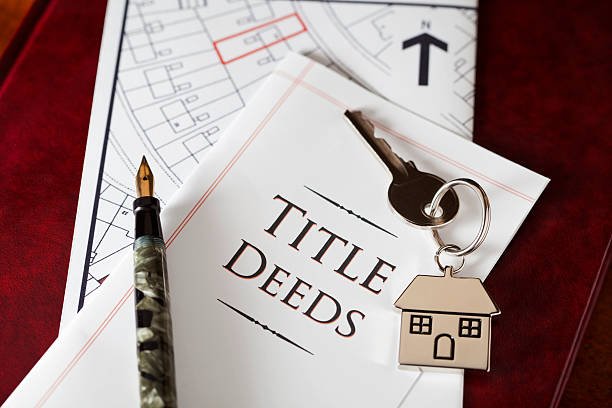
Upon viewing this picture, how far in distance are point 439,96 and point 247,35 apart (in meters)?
0.20

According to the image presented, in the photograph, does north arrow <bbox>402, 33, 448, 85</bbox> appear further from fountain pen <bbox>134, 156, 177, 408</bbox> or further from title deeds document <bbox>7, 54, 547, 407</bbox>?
fountain pen <bbox>134, 156, 177, 408</bbox>

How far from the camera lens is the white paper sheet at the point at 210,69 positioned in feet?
1.81

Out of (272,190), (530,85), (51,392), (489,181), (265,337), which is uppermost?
(530,85)

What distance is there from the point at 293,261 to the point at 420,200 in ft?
0.38

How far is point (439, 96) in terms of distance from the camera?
0.60 metres

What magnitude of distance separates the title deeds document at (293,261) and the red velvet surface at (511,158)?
0.03 meters

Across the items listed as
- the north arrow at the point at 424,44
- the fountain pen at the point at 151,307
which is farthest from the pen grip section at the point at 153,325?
the north arrow at the point at 424,44

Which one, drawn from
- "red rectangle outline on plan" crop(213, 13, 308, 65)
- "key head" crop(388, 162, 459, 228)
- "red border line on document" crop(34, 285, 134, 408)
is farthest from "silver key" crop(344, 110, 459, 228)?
"red border line on document" crop(34, 285, 134, 408)

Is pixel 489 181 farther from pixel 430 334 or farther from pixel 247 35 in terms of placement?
pixel 247 35

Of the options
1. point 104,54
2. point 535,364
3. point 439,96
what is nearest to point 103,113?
point 104,54

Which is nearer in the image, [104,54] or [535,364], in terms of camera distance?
[535,364]

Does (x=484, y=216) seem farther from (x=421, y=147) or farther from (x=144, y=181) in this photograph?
(x=144, y=181)

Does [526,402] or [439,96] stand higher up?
[439,96]

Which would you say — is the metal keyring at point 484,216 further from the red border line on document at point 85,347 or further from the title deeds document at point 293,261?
the red border line on document at point 85,347
